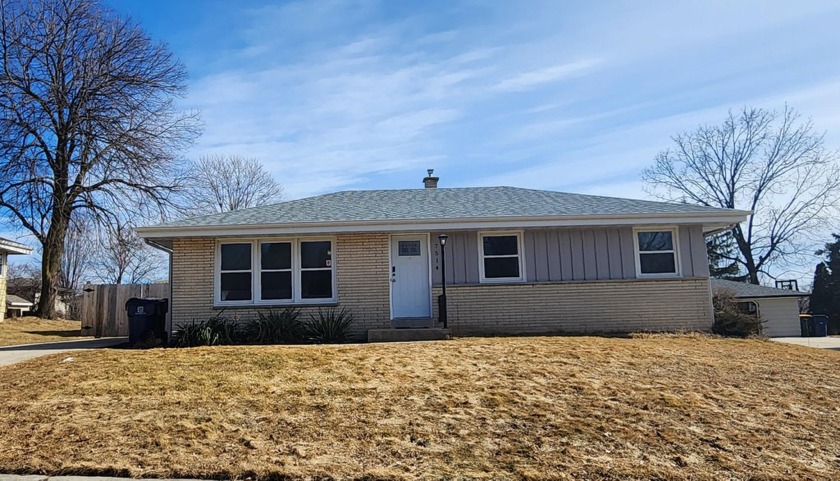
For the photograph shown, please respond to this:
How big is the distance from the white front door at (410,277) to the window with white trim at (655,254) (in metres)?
5.24

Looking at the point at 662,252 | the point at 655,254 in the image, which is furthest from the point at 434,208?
the point at 662,252

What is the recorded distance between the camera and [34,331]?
19625 millimetres

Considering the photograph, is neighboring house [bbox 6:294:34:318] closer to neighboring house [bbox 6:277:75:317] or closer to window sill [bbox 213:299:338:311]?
neighboring house [bbox 6:277:75:317]

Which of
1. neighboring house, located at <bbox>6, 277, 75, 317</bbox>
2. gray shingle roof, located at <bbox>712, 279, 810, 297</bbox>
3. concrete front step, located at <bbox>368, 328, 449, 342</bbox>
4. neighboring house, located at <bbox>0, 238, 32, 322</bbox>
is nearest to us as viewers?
concrete front step, located at <bbox>368, 328, 449, 342</bbox>

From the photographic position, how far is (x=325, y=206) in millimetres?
15547

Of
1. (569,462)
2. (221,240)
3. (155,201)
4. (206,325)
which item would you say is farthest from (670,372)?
(155,201)

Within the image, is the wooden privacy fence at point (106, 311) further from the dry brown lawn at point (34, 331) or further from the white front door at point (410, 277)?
the white front door at point (410, 277)

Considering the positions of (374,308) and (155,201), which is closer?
(374,308)

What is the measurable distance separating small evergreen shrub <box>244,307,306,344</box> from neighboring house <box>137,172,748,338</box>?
760 mm

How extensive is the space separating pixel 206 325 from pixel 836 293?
109ft

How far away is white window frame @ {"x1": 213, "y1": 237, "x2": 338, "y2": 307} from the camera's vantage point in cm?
1388

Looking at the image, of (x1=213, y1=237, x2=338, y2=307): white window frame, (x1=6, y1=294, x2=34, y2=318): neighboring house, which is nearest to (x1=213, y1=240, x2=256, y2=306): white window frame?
(x1=213, y1=237, x2=338, y2=307): white window frame

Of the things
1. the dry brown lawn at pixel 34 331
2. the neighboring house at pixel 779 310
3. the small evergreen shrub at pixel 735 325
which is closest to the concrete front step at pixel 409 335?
the small evergreen shrub at pixel 735 325

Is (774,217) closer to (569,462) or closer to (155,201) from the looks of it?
(155,201)
